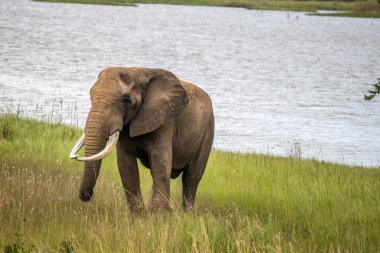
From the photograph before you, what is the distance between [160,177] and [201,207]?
2.30m

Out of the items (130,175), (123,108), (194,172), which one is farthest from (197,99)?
(123,108)

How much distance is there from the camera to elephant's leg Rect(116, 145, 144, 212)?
9.30 metres

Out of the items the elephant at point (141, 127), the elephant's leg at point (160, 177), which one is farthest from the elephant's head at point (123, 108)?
the elephant's leg at point (160, 177)

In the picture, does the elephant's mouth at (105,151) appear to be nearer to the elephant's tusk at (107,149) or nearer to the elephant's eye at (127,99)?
the elephant's tusk at (107,149)

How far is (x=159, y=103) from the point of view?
9.10m

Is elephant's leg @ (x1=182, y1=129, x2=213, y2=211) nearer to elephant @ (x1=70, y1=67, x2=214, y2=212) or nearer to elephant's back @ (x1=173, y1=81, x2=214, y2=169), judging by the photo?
elephant's back @ (x1=173, y1=81, x2=214, y2=169)

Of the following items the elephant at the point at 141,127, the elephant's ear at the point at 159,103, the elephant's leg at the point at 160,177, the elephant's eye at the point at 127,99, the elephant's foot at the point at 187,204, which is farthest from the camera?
the elephant's foot at the point at 187,204

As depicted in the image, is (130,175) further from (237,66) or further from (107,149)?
(237,66)

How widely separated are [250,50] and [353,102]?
36.9 m

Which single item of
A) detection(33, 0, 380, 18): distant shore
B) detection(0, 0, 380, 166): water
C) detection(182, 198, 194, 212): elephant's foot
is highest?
detection(182, 198, 194, 212): elephant's foot

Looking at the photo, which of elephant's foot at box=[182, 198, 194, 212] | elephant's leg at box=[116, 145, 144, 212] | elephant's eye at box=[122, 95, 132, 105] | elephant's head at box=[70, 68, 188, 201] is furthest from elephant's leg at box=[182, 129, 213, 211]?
elephant's eye at box=[122, 95, 132, 105]

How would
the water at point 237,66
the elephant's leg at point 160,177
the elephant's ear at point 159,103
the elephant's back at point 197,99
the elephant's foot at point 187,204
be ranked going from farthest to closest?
the water at point 237,66
the elephant's foot at point 187,204
the elephant's back at point 197,99
the elephant's leg at point 160,177
the elephant's ear at point 159,103

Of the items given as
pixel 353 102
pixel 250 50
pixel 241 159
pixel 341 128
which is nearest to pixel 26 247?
pixel 241 159

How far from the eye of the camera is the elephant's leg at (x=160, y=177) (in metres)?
9.12
